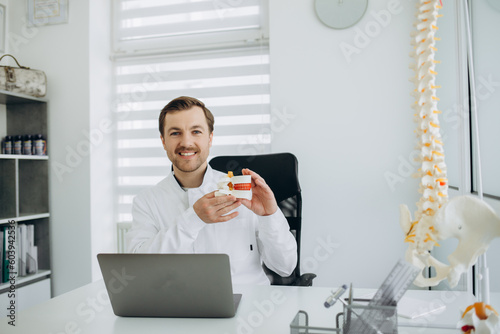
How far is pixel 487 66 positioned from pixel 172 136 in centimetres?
128

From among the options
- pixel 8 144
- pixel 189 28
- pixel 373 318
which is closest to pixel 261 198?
pixel 373 318

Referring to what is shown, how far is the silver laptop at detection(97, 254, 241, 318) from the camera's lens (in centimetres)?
90

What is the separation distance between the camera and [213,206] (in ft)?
4.23

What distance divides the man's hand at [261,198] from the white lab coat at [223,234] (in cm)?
4

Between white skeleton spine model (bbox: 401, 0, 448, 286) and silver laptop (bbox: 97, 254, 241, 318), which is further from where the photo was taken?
silver laptop (bbox: 97, 254, 241, 318)

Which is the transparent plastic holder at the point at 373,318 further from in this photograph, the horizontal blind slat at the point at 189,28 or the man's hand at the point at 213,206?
the horizontal blind slat at the point at 189,28

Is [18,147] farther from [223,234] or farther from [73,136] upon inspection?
[223,234]

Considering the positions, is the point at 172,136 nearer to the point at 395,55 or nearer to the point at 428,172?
the point at 428,172

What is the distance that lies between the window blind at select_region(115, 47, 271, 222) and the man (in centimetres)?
96

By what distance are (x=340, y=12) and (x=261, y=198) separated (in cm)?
148

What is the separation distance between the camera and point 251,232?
1601 mm

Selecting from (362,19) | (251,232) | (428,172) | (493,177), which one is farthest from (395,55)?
(428,172)

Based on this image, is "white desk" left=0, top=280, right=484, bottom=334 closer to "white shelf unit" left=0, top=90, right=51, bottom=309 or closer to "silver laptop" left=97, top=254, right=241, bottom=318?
"silver laptop" left=97, top=254, right=241, bottom=318

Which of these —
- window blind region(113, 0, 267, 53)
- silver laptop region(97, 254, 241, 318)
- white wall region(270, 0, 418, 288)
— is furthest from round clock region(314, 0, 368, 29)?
silver laptop region(97, 254, 241, 318)
